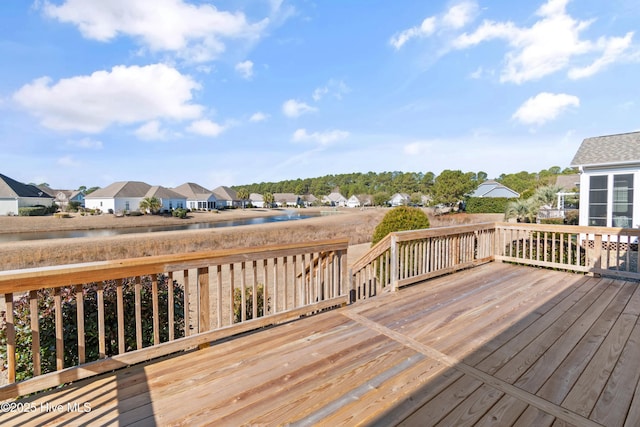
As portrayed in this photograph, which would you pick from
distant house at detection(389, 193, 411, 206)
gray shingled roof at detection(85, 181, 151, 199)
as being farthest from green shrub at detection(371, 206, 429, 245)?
distant house at detection(389, 193, 411, 206)

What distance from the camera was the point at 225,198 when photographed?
198 feet

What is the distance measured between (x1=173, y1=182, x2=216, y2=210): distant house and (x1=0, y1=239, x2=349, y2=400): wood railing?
52385 millimetres

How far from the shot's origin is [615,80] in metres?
9.40

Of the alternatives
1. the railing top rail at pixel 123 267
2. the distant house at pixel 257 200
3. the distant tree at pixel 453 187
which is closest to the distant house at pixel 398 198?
the distant tree at pixel 453 187

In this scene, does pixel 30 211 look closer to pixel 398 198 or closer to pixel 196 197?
pixel 196 197

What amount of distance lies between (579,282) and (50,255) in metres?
17.8

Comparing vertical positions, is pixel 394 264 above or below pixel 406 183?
below

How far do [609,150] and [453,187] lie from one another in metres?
24.8

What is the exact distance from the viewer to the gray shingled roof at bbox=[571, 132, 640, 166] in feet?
31.2

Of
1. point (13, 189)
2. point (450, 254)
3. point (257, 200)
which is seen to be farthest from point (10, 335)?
point (257, 200)

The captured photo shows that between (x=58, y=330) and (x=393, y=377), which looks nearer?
(x=58, y=330)

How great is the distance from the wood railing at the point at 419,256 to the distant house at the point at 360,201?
71.6 m

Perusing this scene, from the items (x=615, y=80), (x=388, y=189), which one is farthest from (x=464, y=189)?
(x=388, y=189)

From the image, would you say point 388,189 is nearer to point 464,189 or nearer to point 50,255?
point 464,189
